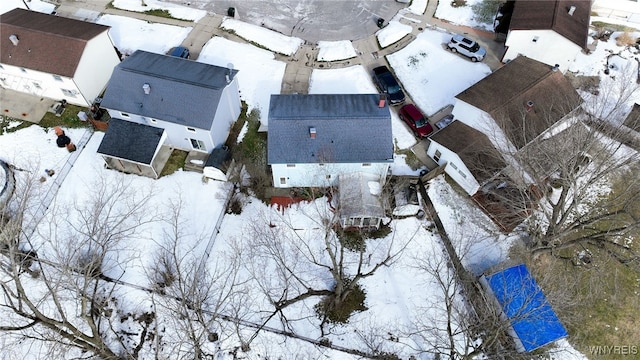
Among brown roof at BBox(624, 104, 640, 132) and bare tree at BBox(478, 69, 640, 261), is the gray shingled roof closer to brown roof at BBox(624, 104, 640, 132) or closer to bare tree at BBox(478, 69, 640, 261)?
bare tree at BBox(478, 69, 640, 261)

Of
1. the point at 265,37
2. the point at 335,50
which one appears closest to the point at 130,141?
the point at 265,37

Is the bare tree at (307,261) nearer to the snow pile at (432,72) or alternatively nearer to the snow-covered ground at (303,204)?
the snow-covered ground at (303,204)

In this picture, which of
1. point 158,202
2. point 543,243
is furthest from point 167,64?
point 543,243

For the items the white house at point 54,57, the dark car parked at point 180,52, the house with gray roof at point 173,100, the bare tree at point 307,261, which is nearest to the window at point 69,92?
the white house at point 54,57

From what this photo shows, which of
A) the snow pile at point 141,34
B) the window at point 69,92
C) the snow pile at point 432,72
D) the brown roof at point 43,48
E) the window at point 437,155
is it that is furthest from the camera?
the snow pile at point 141,34

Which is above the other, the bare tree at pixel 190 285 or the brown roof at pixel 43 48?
the brown roof at pixel 43 48

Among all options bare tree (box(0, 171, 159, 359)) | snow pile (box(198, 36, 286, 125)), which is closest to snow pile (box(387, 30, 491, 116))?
snow pile (box(198, 36, 286, 125))

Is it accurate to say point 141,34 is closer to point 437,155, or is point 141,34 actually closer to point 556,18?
point 437,155
